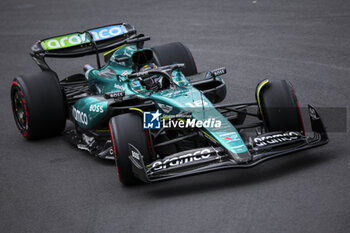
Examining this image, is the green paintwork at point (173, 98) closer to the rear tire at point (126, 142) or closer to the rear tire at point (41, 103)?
the rear tire at point (41, 103)

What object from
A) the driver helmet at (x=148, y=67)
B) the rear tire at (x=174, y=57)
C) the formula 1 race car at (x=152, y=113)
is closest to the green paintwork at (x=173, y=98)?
the formula 1 race car at (x=152, y=113)

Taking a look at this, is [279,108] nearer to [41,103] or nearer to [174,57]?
[174,57]

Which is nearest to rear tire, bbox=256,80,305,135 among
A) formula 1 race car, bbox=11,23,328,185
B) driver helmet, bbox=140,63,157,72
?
formula 1 race car, bbox=11,23,328,185

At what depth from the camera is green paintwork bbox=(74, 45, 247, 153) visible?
6.68 meters

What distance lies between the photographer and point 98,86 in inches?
356

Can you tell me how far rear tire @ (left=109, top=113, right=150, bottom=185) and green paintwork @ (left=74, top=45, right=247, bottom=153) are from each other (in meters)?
0.69

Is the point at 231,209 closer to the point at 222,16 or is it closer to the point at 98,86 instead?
the point at 98,86

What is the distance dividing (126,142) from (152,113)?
488 mm

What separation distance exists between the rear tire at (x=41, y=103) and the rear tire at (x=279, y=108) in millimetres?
3347

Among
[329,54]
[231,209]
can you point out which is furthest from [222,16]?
[231,209]

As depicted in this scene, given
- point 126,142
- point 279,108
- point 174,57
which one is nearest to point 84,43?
point 174,57

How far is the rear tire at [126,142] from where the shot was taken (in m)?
6.75

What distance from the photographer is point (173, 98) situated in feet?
24.3

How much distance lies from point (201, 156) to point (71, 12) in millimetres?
13439
